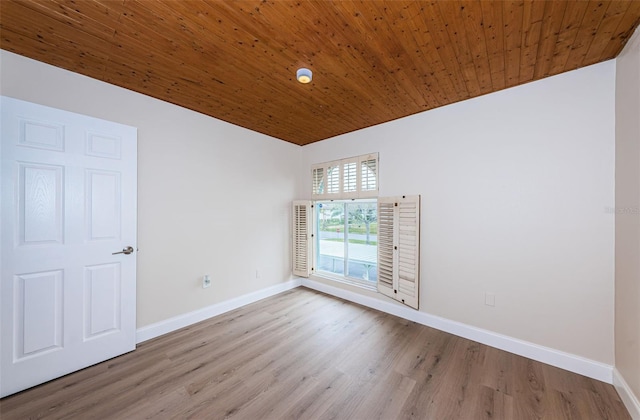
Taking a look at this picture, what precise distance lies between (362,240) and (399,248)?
2.77 feet

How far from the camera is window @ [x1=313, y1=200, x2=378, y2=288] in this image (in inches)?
148

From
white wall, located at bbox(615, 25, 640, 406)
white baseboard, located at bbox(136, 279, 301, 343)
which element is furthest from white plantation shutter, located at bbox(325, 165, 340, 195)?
white wall, located at bbox(615, 25, 640, 406)

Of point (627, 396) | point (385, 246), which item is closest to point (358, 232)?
point (385, 246)

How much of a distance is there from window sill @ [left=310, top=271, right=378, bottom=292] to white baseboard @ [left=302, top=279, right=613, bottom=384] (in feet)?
0.46

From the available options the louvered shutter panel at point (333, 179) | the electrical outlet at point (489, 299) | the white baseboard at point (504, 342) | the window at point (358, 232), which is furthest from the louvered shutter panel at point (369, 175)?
the electrical outlet at point (489, 299)

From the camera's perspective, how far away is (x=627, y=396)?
67.4 inches

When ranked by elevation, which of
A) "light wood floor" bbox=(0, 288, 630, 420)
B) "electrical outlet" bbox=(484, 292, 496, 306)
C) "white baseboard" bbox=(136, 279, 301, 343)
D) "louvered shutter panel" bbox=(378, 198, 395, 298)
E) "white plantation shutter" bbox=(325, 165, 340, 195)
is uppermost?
"white plantation shutter" bbox=(325, 165, 340, 195)

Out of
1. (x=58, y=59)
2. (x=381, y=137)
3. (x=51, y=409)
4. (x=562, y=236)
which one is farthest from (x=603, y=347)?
(x=58, y=59)

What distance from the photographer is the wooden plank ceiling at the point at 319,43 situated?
4.91 ft

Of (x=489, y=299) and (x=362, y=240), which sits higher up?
(x=362, y=240)

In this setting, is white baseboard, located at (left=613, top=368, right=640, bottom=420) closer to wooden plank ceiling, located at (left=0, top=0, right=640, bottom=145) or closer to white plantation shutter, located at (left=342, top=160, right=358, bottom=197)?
wooden plank ceiling, located at (left=0, top=0, right=640, bottom=145)

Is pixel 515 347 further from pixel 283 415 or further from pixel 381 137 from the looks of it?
pixel 381 137

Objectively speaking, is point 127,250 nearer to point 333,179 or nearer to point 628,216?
point 333,179

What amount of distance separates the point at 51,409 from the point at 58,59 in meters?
2.70
